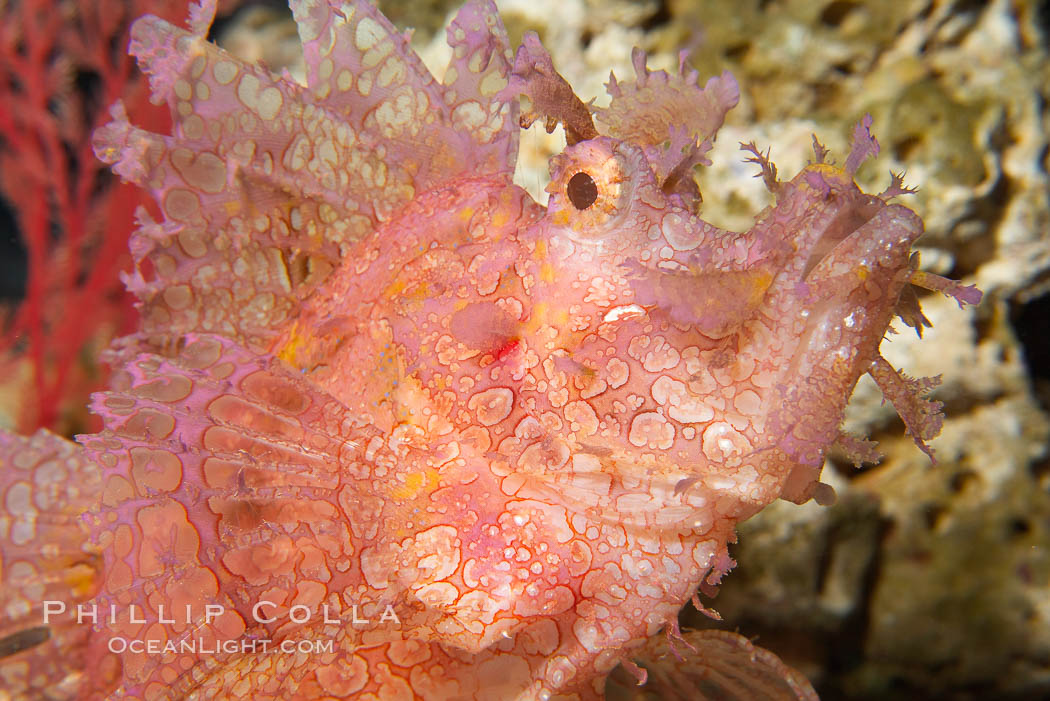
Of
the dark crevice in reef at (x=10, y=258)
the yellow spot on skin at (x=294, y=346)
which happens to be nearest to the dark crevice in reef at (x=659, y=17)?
the yellow spot on skin at (x=294, y=346)

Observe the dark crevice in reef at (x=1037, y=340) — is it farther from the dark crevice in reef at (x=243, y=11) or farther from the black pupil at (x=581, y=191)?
the dark crevice in reef at (x=243, y=11)

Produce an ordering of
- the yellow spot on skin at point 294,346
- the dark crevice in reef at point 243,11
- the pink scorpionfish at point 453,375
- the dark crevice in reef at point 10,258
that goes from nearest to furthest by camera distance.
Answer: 1. the pink scorpionfish at point 453,375
2. the yellow spot on skin at point 294,346
3. the dark crevice in reef at point 243,11
4. the dark crevice in reef at point 10,258

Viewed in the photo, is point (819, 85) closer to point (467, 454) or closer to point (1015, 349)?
point (1015, 349)

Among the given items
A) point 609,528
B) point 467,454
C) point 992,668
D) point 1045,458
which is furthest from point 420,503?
point 992,668

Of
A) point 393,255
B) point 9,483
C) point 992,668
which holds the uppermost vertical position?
point 393,255

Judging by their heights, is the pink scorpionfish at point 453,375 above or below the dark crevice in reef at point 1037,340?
below

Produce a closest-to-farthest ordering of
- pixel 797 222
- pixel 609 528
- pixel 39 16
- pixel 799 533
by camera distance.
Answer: pixel 797 222 < pixel 609 528 < pixel 799 533 < pixel 39 16

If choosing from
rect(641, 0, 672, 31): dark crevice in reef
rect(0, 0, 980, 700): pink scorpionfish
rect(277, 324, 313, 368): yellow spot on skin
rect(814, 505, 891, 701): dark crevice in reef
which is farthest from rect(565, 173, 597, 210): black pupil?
rect(814, 505, 891, 701): dark crevice in reef

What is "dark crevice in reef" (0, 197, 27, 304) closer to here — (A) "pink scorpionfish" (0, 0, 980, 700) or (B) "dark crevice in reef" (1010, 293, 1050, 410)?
(A) "pink scorpionfish" (0, 0, 980, 700)
